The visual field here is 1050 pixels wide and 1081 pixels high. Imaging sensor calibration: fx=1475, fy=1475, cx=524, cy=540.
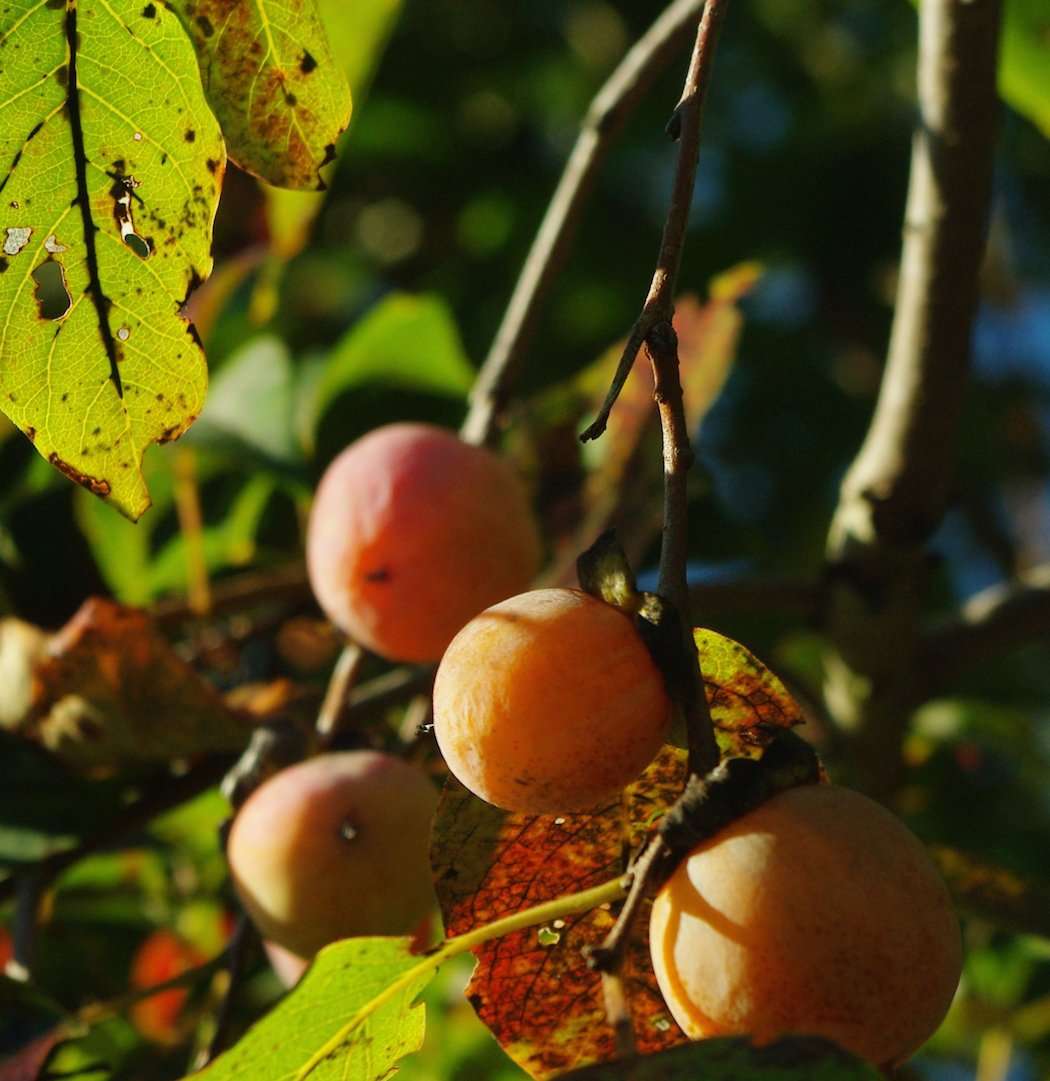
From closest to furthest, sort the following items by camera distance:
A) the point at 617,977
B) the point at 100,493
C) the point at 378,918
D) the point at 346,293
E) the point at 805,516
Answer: the point at 617,977 → the point at 100,493 → the point at 378,918 → the point at 805,516 → the point at 346,293

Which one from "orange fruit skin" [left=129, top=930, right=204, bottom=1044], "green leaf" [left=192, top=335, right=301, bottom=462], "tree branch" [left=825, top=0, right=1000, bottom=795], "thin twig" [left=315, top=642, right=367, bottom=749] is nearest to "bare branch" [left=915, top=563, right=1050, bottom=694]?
"tree branch" [left=825, top=0, right=1000, bottom=795]

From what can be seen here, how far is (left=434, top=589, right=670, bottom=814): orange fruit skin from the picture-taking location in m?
0.62

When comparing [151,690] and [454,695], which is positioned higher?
[454,695]

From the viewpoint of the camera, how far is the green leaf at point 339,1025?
2.35 ft

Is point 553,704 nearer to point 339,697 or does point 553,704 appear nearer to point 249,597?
point 339,697

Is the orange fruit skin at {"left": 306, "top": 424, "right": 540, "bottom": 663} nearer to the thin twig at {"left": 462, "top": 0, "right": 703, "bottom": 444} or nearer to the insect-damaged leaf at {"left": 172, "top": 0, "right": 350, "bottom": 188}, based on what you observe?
the thin twig at {"left": 462, "top": 0, "right": 703, "bottom": 444}

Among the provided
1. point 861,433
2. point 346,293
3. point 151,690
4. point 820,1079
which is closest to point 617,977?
point 820,1079

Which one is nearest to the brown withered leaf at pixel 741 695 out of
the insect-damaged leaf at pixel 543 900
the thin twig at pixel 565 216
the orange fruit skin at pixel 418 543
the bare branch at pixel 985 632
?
the insect-damaged leaf at pixel 543 900

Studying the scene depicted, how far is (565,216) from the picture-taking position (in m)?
1.21

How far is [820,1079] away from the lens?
52 centimetres

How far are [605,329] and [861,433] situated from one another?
1.49 ft

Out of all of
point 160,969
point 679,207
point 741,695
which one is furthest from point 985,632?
point 160,969

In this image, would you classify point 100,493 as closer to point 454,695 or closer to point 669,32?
point 454,695

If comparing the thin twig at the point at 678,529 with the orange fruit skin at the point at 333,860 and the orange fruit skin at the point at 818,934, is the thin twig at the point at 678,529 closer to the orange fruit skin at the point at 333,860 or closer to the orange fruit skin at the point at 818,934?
the orange fruit skin at the point at 818,934
